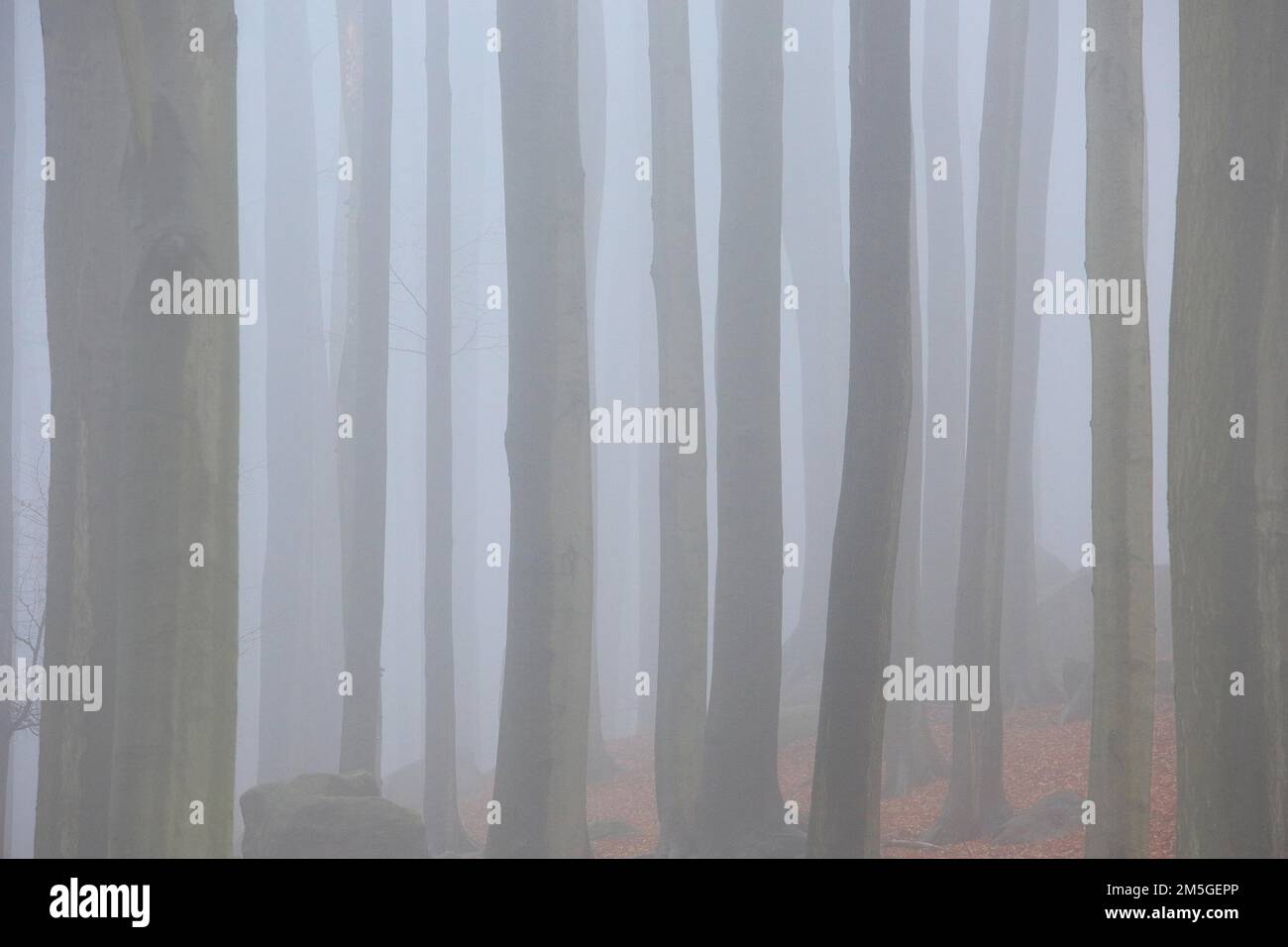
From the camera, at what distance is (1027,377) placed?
1600 cm

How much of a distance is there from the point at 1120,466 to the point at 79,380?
7.01m

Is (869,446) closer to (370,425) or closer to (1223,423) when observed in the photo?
(1223,423)

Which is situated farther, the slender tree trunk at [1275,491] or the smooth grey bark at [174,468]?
the slender tree trunk at [1275,491]

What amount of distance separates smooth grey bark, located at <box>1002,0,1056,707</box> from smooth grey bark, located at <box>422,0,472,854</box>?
7.77 metres

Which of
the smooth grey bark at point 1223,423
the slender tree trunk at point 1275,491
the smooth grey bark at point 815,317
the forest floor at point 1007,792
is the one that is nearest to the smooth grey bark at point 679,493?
the forest floor at point 1007,792

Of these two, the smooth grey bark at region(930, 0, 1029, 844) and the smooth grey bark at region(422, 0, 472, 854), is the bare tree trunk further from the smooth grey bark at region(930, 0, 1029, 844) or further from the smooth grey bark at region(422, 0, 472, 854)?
the smooth grey bark at region(930, 0, 1029, 844)

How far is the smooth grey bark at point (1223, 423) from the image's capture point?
5602 mm

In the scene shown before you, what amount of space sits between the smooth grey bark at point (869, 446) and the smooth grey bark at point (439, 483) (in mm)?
6941

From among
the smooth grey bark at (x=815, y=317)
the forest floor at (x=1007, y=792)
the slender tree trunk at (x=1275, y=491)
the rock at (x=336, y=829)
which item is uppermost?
the smooth grey bark at (x=815, y=317)

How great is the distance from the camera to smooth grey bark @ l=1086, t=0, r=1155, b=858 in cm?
759

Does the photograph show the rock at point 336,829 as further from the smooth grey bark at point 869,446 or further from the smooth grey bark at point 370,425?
the smooth grey bark at point 869,446

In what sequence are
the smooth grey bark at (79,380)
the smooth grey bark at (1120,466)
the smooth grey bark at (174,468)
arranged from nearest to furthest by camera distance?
1. the smooth grey bark at (174,468)
2. the smooth grey bark at (79,380)
3. the smooth grey bark at (1120,466)

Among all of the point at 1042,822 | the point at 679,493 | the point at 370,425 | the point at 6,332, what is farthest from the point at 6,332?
the point at 1042,822

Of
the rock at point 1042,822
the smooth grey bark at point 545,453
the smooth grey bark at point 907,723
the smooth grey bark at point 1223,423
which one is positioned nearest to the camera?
the smooth grey bark at point 1223,423
